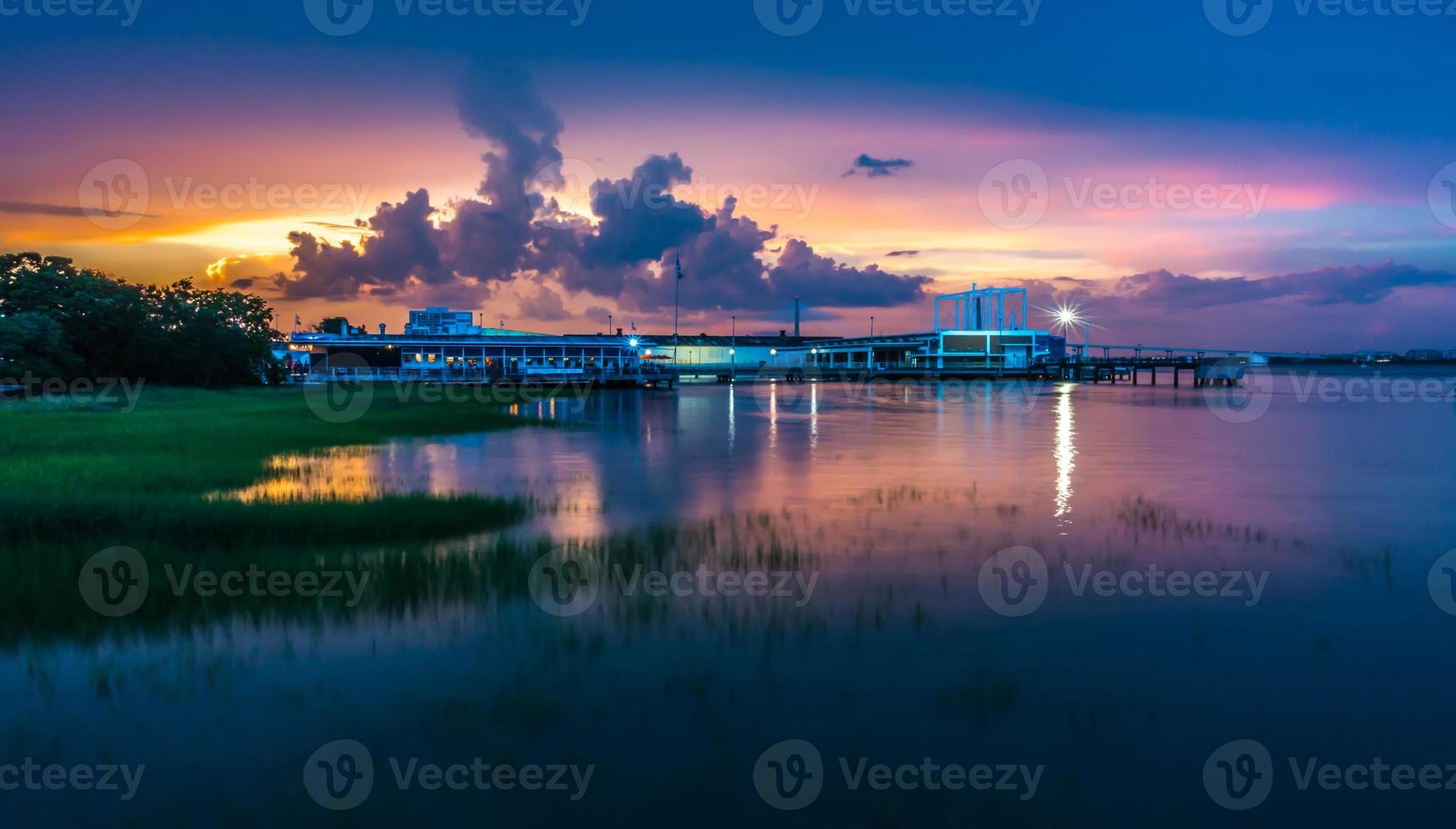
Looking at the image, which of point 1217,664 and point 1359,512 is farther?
point 1359,512

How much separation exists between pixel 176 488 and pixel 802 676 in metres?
19.5

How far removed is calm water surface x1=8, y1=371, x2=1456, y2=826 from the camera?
9.65m

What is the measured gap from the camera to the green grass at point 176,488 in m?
20.0

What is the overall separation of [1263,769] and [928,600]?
6.74m

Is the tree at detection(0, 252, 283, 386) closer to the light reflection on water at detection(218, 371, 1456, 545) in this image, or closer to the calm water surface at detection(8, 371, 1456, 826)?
the light reflection on water at detection(218, 371, 1456, 545)

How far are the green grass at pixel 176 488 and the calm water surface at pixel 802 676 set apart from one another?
189 centimetres

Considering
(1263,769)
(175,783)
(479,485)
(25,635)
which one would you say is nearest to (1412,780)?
(1263,769)

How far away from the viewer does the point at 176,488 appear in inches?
992

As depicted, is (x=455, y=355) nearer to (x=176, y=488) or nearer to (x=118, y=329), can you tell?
(x=118, y=329)

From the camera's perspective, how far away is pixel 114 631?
13.8m

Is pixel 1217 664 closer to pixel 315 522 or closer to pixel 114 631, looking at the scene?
pixel 114 631

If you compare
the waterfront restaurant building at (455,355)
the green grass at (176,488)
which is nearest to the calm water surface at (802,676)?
the green grass at (176,488)

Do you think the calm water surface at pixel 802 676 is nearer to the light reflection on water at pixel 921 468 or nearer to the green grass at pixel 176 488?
the light reflection on water at pixel 921 468

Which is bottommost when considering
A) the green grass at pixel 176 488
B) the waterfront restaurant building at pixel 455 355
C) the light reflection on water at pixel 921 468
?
the light reflection on water at pixel 921 468
